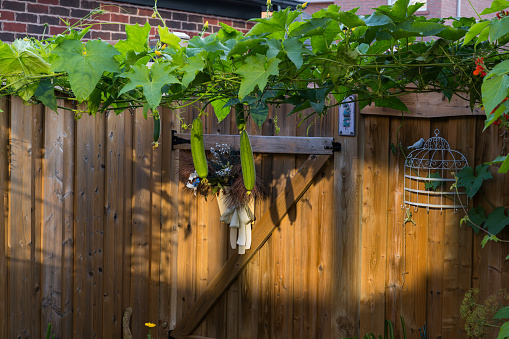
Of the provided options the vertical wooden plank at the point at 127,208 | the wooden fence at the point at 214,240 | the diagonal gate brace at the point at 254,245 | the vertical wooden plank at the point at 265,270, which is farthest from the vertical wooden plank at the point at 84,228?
the vertical wooden plank at the point at 265,270

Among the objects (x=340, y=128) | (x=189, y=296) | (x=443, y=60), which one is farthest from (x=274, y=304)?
(x=443, y=60)

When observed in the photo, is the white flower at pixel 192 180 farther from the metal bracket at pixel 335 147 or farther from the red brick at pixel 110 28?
the red brick at pixel 110 28

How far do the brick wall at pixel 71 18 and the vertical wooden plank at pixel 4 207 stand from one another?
149 centimetres

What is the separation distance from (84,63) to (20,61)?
0.64 ft

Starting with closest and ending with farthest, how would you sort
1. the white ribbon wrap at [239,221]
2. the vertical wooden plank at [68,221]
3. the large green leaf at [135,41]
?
the large green leaf at [135,41] < the vertical wooden plank at [68,221] < the white ribbon wrap at [239,221]

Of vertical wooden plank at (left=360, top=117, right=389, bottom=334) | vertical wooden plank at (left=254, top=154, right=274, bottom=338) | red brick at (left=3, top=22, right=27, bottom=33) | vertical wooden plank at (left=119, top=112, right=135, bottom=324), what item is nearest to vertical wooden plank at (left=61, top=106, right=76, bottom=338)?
vertical wooden plank at (left=119, top=112, right=135, bottom=324)

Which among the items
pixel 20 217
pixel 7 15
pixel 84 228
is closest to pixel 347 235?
pixel 84 228

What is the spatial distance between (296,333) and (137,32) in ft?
8.96

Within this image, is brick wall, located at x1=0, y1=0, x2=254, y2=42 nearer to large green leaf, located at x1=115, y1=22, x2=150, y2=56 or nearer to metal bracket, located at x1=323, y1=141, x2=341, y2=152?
metal bracket, located at x1=323, y1=141, x2=341, y2=152

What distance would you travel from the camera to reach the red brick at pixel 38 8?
4480mm

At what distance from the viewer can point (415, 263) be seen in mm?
3178

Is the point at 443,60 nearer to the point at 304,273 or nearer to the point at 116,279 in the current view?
the point at 304,273

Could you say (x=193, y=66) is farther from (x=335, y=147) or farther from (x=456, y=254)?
(x=456, y=254)

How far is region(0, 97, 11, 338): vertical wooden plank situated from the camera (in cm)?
286
